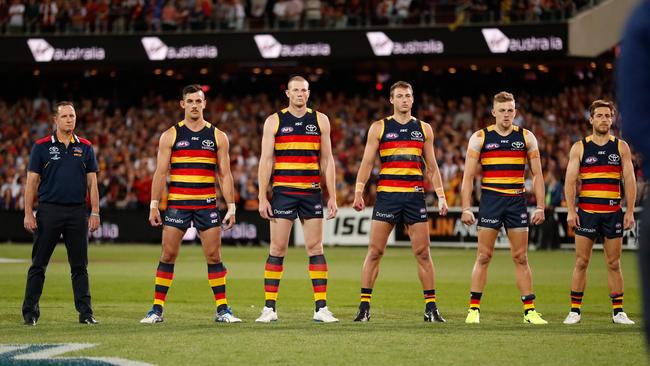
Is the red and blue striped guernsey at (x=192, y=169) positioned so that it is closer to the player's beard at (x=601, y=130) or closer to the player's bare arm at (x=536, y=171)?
the player's bare arm at (x=536, y=171)

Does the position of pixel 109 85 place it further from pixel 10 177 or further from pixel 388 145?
pixel 388 145

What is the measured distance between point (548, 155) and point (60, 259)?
14.1m

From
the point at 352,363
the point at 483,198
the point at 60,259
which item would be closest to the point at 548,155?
the point at 60,259

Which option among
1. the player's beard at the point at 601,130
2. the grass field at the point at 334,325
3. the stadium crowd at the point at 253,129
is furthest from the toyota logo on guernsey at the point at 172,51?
the player's beard at the point at 601,130

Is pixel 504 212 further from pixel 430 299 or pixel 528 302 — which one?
pixel 430 299

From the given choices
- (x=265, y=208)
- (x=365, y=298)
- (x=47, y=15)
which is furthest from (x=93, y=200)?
(x=47, y=15)

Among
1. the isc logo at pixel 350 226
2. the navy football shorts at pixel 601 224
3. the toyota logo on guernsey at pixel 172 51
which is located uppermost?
the toyota logo on guernsey at pixel 172 51

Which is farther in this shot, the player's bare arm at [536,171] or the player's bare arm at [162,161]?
the player's bare arm at [536,171]

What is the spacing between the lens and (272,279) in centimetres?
1189

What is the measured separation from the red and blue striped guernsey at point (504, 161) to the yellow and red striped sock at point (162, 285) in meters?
3.65

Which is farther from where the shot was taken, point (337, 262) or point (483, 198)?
point (337, 262)

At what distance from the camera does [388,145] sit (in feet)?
39.9

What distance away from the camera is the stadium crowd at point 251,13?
3531 cm

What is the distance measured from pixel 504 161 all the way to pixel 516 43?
925 inches
